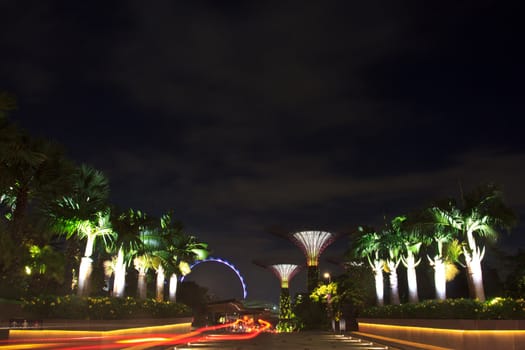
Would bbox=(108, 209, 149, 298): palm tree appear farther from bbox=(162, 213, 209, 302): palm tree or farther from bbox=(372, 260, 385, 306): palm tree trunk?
bbox=(372, 260, 385, 306): palm tree trunk

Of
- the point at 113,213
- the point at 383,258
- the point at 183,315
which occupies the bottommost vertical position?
the point at 183,315

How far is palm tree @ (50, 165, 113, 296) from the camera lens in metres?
26.8

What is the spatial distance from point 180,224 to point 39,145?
2383 centimetres

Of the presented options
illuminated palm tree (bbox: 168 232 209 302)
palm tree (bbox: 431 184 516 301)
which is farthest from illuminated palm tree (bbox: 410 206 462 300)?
illuminated palm tree (bbox: 168 232 209 302)

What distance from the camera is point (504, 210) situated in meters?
23.3

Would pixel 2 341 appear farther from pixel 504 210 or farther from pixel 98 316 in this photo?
pixel 504 210

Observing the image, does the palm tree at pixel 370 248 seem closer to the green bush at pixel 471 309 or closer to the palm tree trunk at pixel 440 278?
the palm tree trunk at pixel 440 278

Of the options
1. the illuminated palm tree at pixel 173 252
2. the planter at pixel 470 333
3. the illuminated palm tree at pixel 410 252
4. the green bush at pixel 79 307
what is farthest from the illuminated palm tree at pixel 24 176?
the illuminated palm tree at pixel 410 252

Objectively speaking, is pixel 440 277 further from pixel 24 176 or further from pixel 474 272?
pixel 24 176

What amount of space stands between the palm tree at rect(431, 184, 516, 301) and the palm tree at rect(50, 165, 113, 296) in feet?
56.4

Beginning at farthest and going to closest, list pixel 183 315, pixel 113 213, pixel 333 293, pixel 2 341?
1. pixel 333 293
2. pixel 183 315
3. pixel 113 213
4. pixel 2 341

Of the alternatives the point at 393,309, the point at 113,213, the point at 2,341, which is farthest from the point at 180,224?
the point at 2,341

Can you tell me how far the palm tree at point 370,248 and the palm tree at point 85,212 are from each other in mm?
19115

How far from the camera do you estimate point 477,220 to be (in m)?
23.9
